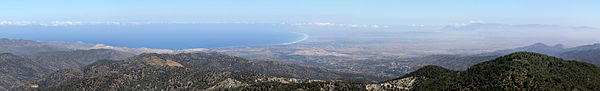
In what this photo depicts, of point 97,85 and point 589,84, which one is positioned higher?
point 589,84

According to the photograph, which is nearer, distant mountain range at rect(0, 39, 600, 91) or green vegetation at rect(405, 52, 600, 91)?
green vegetation at rect(405, 52, 600, 91)

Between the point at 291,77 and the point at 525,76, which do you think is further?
the point at 291,77

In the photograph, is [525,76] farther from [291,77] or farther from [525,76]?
[291,77]

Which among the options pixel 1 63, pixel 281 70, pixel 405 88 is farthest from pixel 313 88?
pixel 1 63

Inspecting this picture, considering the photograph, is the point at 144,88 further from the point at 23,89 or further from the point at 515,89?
the point at 515,89

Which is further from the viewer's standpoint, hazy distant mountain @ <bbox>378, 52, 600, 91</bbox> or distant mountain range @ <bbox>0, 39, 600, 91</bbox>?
distant mountain range @ <bbox>0, 39, 600, 91</bbox>

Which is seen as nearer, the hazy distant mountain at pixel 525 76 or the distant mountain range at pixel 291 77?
the hazy distant mountain at pixel 525 76

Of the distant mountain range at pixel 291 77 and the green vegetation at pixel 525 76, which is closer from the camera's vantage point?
the green vegetation at pixel 525 76


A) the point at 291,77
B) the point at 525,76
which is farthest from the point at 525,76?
the point at 291,77
